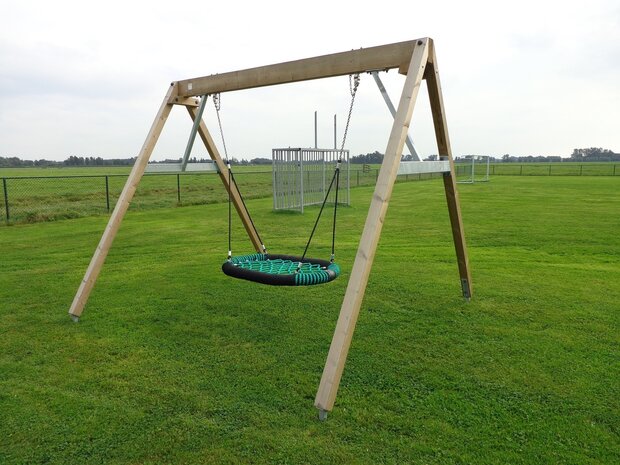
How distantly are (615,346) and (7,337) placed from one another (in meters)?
4.93

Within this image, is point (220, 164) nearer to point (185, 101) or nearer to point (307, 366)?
point (185, 101)

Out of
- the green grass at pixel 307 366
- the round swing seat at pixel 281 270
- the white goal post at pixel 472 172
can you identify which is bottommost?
the green grass at pixel 307 366

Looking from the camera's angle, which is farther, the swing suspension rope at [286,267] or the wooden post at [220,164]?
the wooden post at [220,164]

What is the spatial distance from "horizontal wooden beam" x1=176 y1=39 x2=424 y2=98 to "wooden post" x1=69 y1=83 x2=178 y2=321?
0.35 m

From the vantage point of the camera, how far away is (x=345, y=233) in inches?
352

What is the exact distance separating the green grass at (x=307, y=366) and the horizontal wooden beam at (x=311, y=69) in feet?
6.93

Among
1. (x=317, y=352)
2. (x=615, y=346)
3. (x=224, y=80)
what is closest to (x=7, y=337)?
(x=317, y=352)

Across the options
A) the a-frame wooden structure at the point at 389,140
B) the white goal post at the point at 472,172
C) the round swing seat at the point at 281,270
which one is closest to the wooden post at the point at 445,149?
the a-frame wooden structure at the point at 389,140

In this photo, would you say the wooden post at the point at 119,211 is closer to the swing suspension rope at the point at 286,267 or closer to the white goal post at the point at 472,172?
the swing suspension rope at the point at 286,267

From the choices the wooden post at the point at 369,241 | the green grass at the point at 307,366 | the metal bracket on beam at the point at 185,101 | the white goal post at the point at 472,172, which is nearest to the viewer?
the green grass at the point at 307,366

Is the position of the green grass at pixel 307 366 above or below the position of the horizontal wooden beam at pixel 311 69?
below

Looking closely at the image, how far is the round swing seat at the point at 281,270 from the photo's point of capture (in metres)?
3.46

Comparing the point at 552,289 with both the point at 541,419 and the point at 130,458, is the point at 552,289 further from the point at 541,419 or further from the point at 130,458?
the point at 130,458

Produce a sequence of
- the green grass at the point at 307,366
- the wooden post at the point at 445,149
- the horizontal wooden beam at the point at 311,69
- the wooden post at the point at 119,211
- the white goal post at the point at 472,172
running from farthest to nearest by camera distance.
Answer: the white goal post at the point at 472,172
the wooden post at the point at 119,211
the wooden post at the point at 445,149
the horizontal wooden beam at the point at 311,69
the green grass at the point at 307,366
